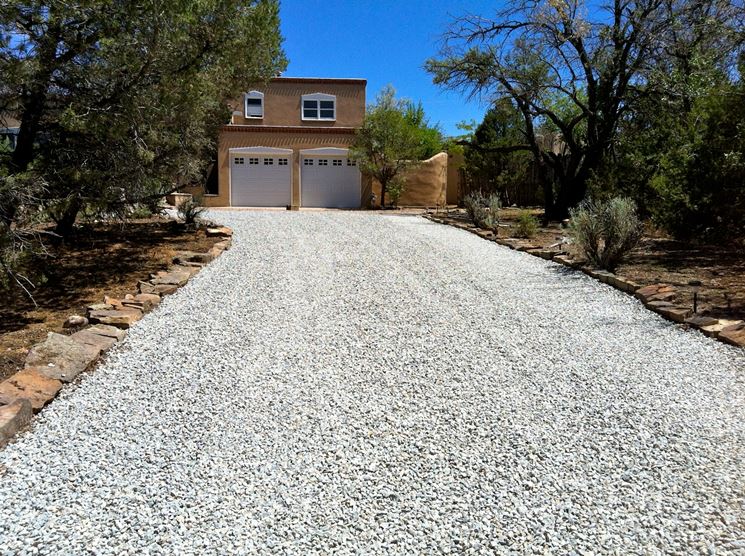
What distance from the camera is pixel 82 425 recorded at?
12.7ft

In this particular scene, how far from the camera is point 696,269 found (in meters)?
8.89

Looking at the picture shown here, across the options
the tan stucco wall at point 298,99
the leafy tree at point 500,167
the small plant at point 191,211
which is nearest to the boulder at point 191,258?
the small plant at point 191,211

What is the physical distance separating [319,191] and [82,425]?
68.2 ft

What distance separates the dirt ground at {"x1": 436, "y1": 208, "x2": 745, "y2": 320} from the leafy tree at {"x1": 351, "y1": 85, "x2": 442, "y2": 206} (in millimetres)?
10693

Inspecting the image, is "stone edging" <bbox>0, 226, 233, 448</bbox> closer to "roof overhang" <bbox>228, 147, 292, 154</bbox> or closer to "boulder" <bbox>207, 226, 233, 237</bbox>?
"boulder" <bbox>207, 226, 233, 237</bbox>

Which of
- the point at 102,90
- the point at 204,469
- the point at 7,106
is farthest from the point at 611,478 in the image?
the point at 7,106

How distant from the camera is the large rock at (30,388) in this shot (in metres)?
4.05

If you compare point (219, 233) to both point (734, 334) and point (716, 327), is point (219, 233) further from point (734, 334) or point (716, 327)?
point (734, 334)

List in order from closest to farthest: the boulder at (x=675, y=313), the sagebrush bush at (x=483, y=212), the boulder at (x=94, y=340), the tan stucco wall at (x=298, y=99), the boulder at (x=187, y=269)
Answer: the boulder at (x=94, y=340) < the boulder at (x=675, y=313) < the boulder at (x=187, y=269) < the sagebrush bush at (x=483, y=212) < the tan stucco wall at (x=298, y=99)

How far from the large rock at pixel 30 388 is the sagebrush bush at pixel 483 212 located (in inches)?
409

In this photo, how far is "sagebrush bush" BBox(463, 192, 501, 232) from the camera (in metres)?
→ 14.0

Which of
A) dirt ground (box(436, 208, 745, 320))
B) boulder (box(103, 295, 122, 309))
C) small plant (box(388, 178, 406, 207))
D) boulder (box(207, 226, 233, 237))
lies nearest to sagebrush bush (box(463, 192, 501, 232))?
dirt ground (box(436, 208, 745, 320))

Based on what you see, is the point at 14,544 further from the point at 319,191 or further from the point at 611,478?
the point at 319,191

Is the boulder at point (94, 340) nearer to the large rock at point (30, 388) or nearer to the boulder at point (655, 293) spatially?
the large rock at point (30, 388)
